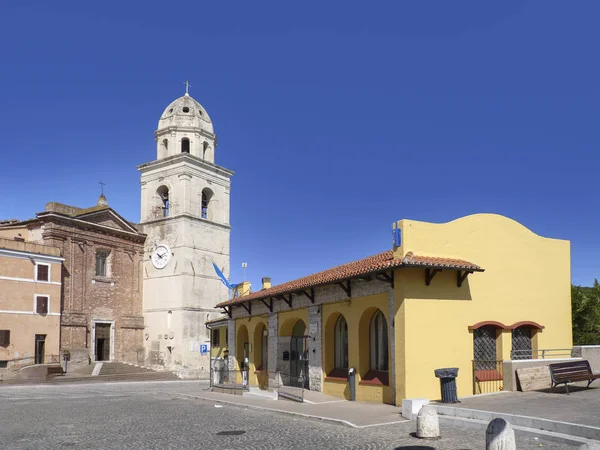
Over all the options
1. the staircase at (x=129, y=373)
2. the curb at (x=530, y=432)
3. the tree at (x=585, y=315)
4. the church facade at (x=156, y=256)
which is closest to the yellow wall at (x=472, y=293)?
the curb at (x=530, y=432)

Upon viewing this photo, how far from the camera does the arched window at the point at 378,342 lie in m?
18.9

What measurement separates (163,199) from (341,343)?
3479 centimetres

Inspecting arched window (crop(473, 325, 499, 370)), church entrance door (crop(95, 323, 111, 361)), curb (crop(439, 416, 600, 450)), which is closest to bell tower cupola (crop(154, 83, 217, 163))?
church entrance door (crop(95, 323, 111, 361))

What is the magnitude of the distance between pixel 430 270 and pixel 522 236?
4457 millimetres

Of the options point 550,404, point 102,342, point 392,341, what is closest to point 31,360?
point 102,342

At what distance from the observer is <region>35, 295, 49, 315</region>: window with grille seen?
41.0 meters

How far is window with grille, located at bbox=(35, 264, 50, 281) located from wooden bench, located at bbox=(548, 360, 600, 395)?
34.5 meters

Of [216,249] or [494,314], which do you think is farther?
[216,249]

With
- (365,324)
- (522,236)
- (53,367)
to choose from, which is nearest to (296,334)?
(365,324)

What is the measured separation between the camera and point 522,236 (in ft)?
65.3

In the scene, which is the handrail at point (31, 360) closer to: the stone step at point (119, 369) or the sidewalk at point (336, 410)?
the stone step at point (119, 369)

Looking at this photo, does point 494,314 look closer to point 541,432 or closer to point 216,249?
point 541,432

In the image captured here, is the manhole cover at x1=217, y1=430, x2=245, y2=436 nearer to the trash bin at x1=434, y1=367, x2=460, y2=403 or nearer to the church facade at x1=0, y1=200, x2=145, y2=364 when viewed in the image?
the trash bin at x1=434, y1=367, x2=460, y2=403

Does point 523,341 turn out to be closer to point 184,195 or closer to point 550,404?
point 550,404
